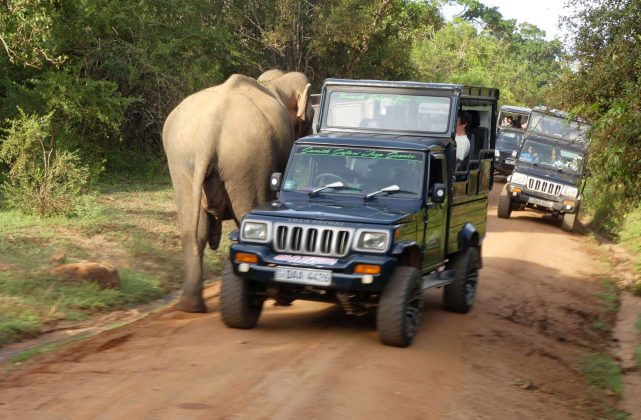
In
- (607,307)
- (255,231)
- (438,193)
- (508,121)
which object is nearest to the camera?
(255,231)

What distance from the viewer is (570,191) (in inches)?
754

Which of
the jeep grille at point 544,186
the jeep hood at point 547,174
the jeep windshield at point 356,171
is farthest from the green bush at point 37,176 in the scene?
the jeep hood at point 547,174

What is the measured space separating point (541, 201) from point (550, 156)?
1.26 m

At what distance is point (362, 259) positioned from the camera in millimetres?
7348

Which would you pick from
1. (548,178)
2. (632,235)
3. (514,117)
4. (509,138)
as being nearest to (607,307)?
(632,235)

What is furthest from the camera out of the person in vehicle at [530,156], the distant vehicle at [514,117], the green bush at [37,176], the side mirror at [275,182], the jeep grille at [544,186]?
the distant vehicle at [514,117]

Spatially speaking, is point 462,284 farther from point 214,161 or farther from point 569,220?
point 569,220

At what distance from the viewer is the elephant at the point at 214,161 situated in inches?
361

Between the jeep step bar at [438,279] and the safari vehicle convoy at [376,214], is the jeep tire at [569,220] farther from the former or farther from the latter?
the jeep step bar at [438,279]

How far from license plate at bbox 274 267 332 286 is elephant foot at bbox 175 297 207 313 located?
1.90 meters

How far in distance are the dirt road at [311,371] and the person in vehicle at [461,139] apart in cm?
168

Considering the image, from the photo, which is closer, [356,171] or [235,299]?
[235,299]

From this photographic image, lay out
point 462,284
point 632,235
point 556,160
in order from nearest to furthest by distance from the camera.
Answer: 1. point 462,284
2. point 632,235
3. point 556,160

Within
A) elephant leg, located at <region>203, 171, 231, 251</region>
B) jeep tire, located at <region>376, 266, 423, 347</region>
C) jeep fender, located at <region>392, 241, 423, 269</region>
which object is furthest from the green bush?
jeep tire, located at <region>376, 266, 423, 347</region>
